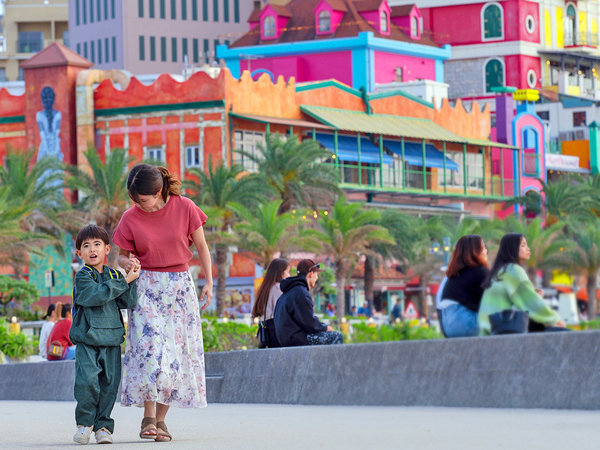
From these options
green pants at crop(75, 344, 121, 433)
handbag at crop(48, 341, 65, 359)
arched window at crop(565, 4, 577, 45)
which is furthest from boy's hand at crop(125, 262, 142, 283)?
arched window at crop(565, 4, 577, 45)

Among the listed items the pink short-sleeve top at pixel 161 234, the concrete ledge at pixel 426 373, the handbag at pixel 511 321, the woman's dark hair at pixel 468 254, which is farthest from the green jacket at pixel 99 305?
the woman's dark hair at pixel 468 254

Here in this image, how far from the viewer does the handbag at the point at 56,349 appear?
17.1 metres

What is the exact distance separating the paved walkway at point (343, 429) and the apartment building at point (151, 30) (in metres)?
93.4

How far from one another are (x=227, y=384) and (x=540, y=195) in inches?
2270

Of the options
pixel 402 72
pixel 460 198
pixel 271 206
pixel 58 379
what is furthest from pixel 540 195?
pixel 58 379

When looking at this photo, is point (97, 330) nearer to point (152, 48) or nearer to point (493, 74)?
point (493, 74)

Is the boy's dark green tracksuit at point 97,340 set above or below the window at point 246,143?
below

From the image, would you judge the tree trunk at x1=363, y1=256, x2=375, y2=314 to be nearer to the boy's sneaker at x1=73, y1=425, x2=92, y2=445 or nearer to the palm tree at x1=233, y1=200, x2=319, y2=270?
the palm tree at x1=233, y1=200, x2=319, y2=270

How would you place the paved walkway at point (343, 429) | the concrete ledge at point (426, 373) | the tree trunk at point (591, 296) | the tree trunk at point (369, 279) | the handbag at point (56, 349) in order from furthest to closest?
the tree trunk at point (591, 296) < the tree trunk at point (369, 279) < the handbag at point (56, 349) < the concrete ledge at point (426, 373) < the paved walkway at point (343, 429)

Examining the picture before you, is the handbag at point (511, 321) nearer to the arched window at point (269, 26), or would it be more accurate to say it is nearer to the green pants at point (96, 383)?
the green pants at point (96, 383)

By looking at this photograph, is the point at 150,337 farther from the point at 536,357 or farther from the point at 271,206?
the point at 271,206

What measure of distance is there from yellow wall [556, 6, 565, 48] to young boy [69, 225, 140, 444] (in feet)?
292

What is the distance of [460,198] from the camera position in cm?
6781

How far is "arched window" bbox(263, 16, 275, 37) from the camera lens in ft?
266
